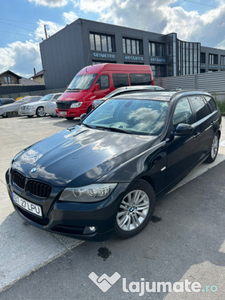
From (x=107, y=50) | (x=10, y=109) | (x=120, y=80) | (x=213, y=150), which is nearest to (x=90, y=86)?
(x=120, y=80)

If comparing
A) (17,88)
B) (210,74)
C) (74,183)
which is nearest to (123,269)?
(74,183)

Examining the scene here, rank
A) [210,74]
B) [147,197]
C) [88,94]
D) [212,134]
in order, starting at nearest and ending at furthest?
1. [147,197]
2. [212,134]
3. [88,94]
4. [210,74]

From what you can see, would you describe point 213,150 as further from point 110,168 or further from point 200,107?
point 110,168

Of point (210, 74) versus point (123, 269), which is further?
point (210, 74)

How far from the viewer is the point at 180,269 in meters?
2.08

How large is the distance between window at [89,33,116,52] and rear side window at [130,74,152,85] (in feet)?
56.6

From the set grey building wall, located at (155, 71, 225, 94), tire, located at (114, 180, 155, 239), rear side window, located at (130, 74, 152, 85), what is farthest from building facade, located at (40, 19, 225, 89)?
tire, located at (114, 180, 155, 239)

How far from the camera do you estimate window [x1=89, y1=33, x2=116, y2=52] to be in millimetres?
27812

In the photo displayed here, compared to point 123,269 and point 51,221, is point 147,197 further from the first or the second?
point 51,221

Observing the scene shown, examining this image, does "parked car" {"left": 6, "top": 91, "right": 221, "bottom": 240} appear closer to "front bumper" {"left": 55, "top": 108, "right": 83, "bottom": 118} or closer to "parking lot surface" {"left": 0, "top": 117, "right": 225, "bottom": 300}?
"parking lot surface" {"left": 0, "top": 117, "right": 225, "bottom": 300}

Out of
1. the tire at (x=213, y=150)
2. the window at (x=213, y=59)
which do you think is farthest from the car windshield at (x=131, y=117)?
the window at (x=213, y=59)

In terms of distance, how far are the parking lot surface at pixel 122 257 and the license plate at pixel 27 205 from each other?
1.41 feet

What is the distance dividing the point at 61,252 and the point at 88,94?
8.97 metres

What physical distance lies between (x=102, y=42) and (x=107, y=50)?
1.21 meters
